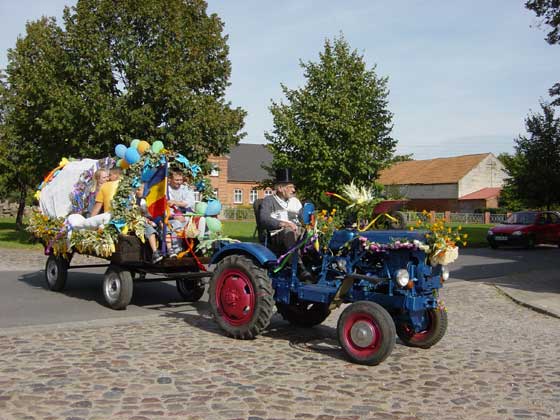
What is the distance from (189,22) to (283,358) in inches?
741

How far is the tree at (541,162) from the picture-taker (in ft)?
106

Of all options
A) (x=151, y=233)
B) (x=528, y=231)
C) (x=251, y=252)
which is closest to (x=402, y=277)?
(x=251, y=252)

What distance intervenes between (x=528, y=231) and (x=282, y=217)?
2181 centimetres

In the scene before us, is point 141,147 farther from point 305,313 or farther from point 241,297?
point 305,313

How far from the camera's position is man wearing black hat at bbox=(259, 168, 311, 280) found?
755 cm

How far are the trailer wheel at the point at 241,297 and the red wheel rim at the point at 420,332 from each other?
1660mm

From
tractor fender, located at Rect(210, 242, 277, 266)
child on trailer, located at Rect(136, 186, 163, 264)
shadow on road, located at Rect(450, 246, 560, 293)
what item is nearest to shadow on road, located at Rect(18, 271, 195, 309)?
child on trailer, located at Rect(136, 186, 163, 264)

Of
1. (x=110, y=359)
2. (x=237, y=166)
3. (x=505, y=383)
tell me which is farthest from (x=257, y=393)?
(x=237, y=166)

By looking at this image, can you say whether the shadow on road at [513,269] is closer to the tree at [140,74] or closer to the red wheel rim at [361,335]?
the red wheel rim at [361,335]

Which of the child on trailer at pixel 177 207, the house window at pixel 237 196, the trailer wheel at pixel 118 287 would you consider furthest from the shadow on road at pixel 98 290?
the house window at pixel 237 196

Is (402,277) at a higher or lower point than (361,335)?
higher

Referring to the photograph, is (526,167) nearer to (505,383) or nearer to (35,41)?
(35,41)

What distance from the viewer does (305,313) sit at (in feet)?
27.0

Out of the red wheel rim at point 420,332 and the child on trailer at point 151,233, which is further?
the child on trailer at point 151,233
